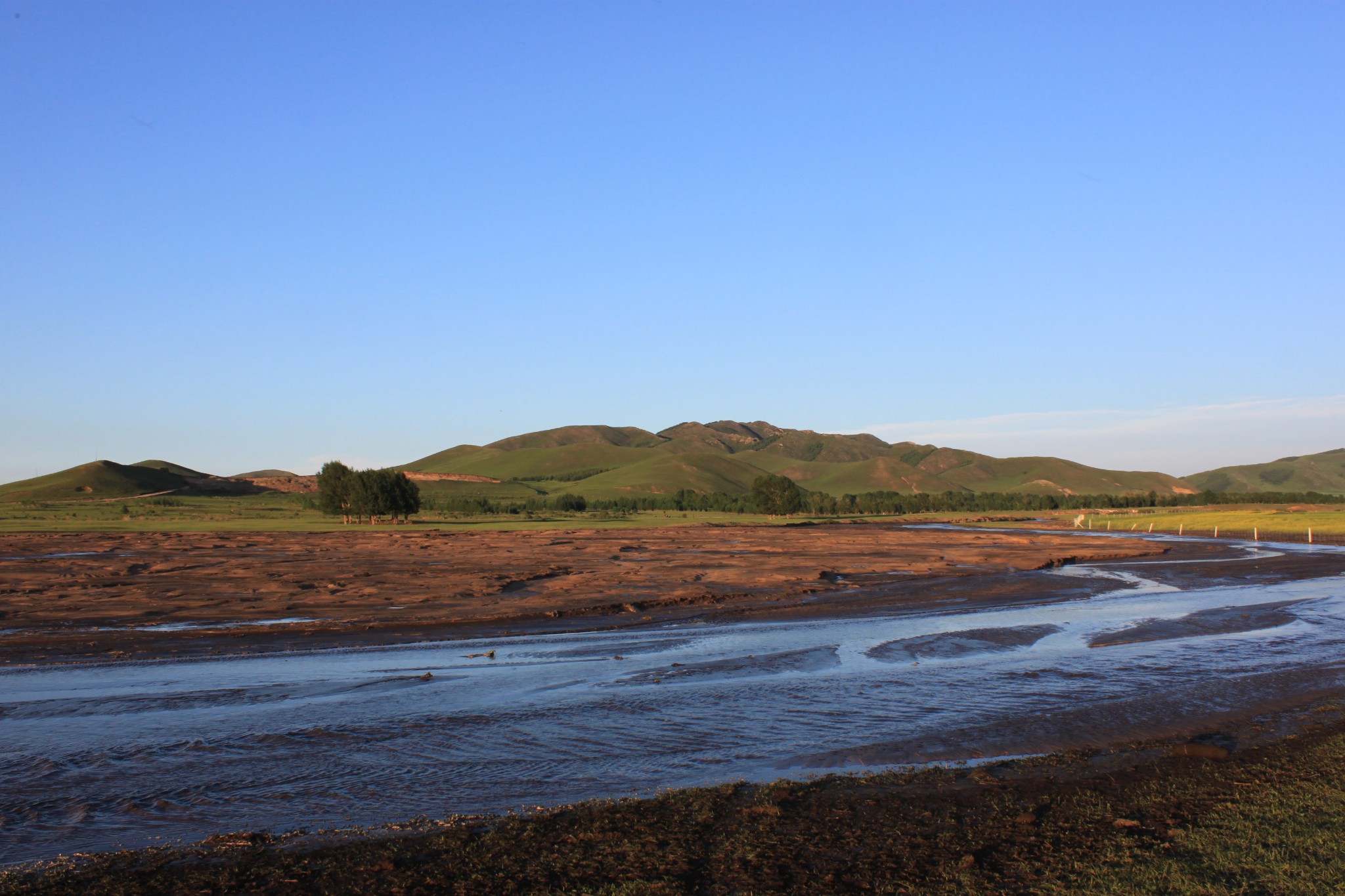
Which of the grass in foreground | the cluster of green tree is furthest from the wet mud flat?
the cluster of green tree

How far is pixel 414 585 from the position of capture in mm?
33500

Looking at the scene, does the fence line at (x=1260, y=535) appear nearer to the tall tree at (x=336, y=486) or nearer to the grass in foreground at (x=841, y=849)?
the grass in foreground at (x=841, y=849)

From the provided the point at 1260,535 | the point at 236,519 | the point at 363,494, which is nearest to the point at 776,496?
the point at 363,494

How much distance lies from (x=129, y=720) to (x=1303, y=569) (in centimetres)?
4950

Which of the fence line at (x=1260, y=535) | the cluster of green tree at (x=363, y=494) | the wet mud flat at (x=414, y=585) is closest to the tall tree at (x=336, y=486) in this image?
the cluster of green tree at (x=363, y=494)

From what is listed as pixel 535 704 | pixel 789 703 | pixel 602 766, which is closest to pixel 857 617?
pixel 789 703

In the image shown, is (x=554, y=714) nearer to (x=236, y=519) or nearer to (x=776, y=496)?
(x=236, y=519)

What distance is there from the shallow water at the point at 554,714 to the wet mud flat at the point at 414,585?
133 inches

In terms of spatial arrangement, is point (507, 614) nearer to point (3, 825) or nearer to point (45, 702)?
point (45, 702)

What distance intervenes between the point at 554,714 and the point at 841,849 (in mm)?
6539

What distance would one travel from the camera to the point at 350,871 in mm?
7691

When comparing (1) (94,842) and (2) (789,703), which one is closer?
(1) (94,842)

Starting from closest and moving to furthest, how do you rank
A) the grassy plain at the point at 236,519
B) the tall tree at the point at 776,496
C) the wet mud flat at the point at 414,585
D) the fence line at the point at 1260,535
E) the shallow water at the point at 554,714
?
1. the shallow water at the point at 554,714
2. the wet mud flat at the point at 414,585
3. the fence line at the point at 1260,535
4. the grassy plain at the point at 236,519
5. the tall tree at the point at 776,496

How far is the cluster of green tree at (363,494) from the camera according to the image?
10694 centimetres
